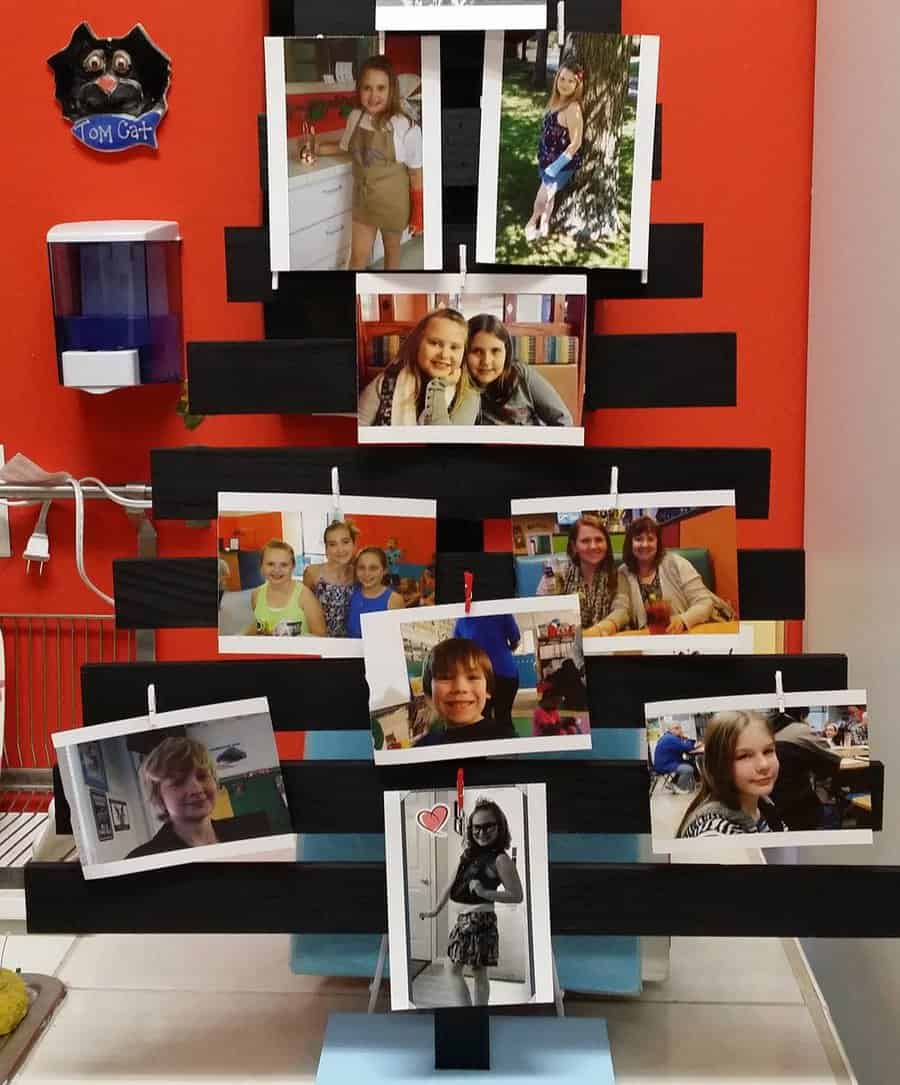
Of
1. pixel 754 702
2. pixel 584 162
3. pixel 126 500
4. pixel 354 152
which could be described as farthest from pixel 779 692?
pixel 126 500

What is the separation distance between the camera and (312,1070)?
1.11m

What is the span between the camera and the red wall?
175 centimetres

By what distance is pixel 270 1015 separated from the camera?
1.20m

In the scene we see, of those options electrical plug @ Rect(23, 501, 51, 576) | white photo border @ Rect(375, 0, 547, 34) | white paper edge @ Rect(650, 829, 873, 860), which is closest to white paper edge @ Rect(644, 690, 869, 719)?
white paper edge @ Rect(650, 829, 873, 860)

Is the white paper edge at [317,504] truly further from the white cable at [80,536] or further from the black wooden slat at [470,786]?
the white cable at [80,536]

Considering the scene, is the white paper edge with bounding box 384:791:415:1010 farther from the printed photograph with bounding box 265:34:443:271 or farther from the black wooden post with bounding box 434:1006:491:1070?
the printed photograph with bounding box 265:34:443:271

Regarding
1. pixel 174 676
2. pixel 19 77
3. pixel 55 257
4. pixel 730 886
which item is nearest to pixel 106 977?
pixel 174 676

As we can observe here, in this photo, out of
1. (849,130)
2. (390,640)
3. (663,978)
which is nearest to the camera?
(390,640)

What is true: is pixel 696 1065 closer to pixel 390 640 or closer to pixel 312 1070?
pixel 312 1070

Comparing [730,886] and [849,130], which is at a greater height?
[849,130]

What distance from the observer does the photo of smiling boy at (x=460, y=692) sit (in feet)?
3.43

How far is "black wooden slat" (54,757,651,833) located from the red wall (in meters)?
0.82

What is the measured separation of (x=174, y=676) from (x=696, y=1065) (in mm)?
560

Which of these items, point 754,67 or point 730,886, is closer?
point 730,886
